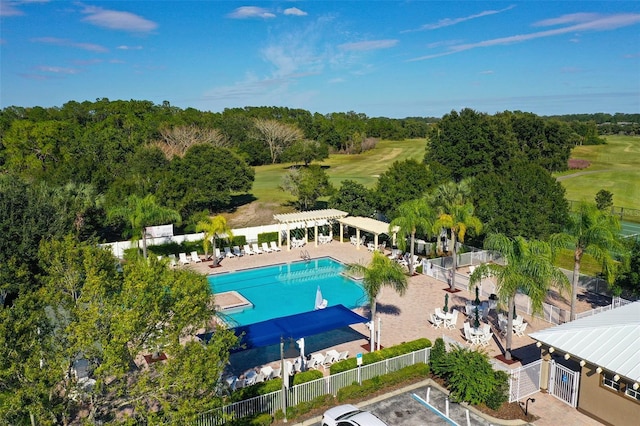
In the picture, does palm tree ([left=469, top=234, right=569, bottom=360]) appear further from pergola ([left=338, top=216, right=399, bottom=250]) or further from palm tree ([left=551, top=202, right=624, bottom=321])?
pergola ([left=338, top=216, right=399, bottom=250])

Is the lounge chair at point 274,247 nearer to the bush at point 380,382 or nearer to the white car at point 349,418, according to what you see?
the bush at point 380,382

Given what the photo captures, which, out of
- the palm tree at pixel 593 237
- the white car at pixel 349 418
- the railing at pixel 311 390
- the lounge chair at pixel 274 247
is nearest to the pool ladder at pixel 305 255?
the lounge chair at pixel 274 247

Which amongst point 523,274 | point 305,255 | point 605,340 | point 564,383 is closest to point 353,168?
point 305,255

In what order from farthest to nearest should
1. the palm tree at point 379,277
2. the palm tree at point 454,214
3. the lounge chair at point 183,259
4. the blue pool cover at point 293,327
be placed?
the lounge chair at point 183,259 < the palm tree at point 454,214 < the palm tree at point 379,277 < the blue pool cover at point 293,327

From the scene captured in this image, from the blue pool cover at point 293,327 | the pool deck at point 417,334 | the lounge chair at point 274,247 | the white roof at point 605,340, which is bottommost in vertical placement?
the pool deck at point 417,334

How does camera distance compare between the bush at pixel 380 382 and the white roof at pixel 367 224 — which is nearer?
the bush at pixel 380 382

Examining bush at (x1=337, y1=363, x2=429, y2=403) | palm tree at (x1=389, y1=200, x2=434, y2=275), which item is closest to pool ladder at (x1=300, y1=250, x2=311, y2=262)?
palm tree at (x1=389, y1=200, x2=434, y2=275)

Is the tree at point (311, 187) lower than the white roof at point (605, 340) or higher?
higher
